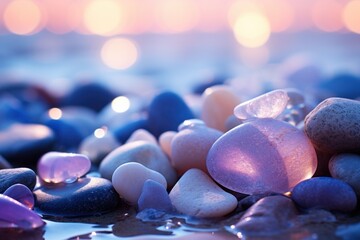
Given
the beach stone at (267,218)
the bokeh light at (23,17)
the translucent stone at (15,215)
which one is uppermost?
the bokeh light at (23,17)

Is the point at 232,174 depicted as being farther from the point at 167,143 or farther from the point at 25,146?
the point at 25,146

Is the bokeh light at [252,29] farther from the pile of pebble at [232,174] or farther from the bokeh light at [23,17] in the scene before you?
the pile of pebble at [232,174]

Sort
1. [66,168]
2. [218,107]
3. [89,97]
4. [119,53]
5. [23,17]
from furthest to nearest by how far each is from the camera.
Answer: [23,17] < [119,53] < [89,97] < [218,107] < [66,168]

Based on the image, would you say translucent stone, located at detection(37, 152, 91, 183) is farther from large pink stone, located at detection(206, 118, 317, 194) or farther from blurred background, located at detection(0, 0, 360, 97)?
blurred background, located at detection(0, 0, 360, 97)

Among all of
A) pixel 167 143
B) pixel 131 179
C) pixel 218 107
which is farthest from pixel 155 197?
pixel 218 107

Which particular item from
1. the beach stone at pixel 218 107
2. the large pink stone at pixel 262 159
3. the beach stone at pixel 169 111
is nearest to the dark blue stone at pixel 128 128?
the beach stone at pixel 169 111

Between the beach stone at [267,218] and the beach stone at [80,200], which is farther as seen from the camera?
the beach stone at [80,200]

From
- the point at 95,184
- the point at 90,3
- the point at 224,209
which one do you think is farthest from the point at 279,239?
the point at 90,3
